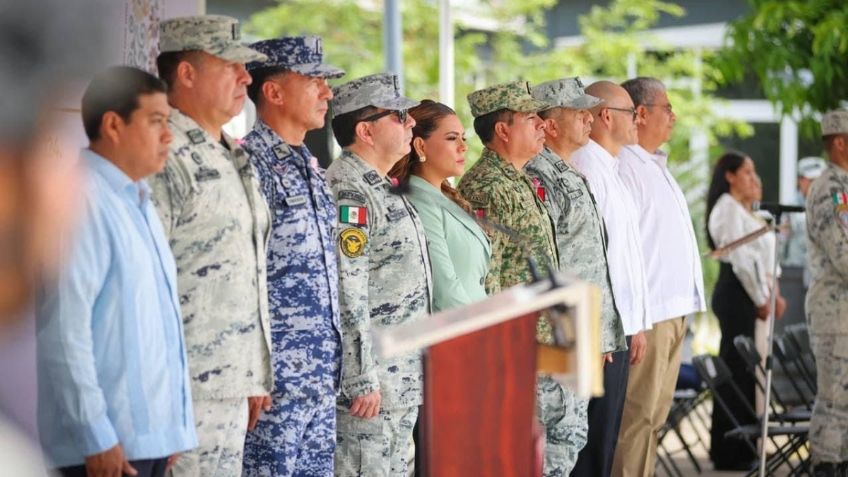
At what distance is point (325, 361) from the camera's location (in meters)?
4.43

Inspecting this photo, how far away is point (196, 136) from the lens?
13.2 feet

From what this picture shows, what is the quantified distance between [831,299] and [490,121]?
2337 mm

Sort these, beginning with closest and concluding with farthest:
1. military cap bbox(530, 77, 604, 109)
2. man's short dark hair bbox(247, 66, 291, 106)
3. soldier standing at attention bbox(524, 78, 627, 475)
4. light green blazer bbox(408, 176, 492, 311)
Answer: man's short dark hair bbox(247, 66, 291, 106)
light green blazer bbox(408, 176, 492, 311)
soldier standing at attention bbox(524, 78, 627, 475)
military cap bbox(530, 77, 604, 109)

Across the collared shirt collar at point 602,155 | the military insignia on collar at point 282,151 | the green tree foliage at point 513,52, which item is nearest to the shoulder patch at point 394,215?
the military insignia on collar at point 282,151

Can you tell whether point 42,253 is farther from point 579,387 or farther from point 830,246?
point 830,246

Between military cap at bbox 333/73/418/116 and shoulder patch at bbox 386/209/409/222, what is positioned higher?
military cap at bbox 333/73/418/116

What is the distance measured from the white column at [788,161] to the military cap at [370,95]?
1411cm

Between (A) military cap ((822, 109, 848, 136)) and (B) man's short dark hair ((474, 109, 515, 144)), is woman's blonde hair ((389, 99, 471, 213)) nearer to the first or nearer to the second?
(B) man's short dark hair ((474, 109, 515, 144))

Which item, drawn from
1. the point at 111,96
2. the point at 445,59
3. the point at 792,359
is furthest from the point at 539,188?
the point at 445,59

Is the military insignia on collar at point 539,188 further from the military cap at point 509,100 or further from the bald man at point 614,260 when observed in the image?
the bald man at point 614,260

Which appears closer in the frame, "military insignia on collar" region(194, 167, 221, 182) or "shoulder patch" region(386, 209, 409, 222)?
"military insignia on collar" region(194, 167, 221, 182)

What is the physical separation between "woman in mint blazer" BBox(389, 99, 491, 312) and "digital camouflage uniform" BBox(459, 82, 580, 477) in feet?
0.92

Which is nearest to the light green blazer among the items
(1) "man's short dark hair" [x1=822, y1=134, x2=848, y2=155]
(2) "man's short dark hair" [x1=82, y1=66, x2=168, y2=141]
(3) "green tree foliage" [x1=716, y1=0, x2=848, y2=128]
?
(2) "man's short dark hair" [x1=82, y1=66, x2=168, y2=141]

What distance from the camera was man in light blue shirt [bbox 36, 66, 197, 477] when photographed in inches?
135
